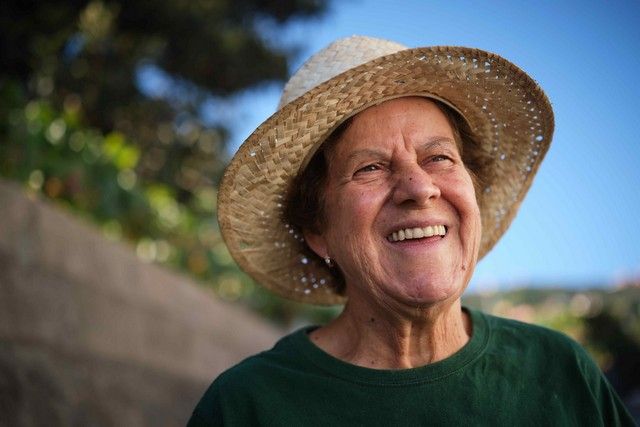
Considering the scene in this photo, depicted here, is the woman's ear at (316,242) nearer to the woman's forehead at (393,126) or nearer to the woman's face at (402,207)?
the woman's face at (402,207)

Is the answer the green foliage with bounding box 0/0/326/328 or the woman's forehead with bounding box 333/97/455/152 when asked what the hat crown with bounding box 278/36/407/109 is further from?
the green foliage with bounding box 0/0/326/328

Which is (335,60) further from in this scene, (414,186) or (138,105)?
(138,105)

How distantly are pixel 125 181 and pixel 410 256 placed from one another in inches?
164

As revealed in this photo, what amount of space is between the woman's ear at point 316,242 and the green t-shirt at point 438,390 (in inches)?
14.7

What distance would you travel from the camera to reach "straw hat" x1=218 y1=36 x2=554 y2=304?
2.09m

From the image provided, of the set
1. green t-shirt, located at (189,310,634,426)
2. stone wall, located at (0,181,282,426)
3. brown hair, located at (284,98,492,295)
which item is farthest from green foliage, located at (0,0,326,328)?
green t-shirt, located at (189,310,634,426)

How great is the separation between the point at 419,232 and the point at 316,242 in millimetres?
568

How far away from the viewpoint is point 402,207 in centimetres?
205

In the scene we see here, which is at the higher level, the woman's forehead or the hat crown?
the hat crown

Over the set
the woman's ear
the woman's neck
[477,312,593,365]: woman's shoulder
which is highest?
the woman's ear

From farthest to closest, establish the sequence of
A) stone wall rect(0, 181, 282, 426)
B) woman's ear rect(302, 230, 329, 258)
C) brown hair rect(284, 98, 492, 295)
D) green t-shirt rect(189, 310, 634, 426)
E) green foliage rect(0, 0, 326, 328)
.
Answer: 1. green foliage rect(0, 0, 326, 328)
2. stone wall rect(0, 181, 282, 426)
3. woman's ear rect(302, 230, 329, 258)
4. brown hair rect(284, 98, 492, 295)
5. green t-shirt rect(189, 310, 634, 426)

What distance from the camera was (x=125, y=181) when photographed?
5.66 m

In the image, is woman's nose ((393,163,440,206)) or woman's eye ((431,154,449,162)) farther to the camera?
woman's eye ((431,154,449,162))

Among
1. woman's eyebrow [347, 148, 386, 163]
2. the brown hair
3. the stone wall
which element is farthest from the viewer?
the stone wall
